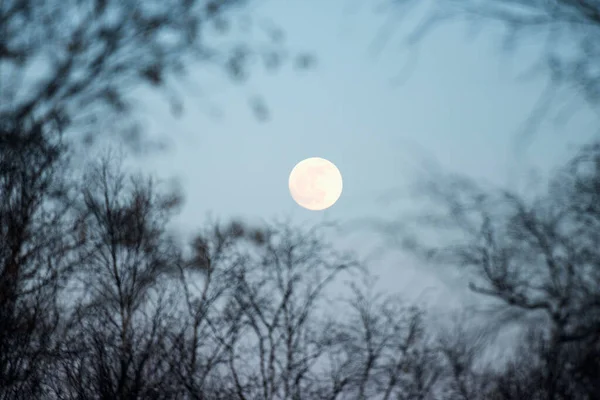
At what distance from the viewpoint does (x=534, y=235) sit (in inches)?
158

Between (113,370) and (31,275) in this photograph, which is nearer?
(113,370)

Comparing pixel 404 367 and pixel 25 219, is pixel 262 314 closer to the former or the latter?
pixel 404 367

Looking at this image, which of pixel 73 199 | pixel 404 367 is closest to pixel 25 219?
pixel 73 199

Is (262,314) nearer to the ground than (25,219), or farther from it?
farther from it

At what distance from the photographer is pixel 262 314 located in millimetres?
18422

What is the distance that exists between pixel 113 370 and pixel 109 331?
1280 millimetres

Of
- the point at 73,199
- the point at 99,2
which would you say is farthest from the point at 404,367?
the point at 99,2

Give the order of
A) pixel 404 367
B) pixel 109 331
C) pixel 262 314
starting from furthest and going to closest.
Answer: pixel 404 367 → pixel 262 314 → pixel 109 331

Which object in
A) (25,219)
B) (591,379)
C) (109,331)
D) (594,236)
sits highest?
(25,219)

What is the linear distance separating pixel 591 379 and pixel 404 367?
54.9ft

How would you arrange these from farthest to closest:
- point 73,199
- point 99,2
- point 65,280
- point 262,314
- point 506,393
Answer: point 262,314, point 506,393, point 73,199, point 65,280, point 99,2

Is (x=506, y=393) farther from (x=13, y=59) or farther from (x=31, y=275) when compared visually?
(x=13, y=59)

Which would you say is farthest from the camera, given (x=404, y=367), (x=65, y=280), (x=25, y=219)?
(x=404, y=367)

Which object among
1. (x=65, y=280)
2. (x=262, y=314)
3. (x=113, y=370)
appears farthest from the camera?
(x=262, y=314)
